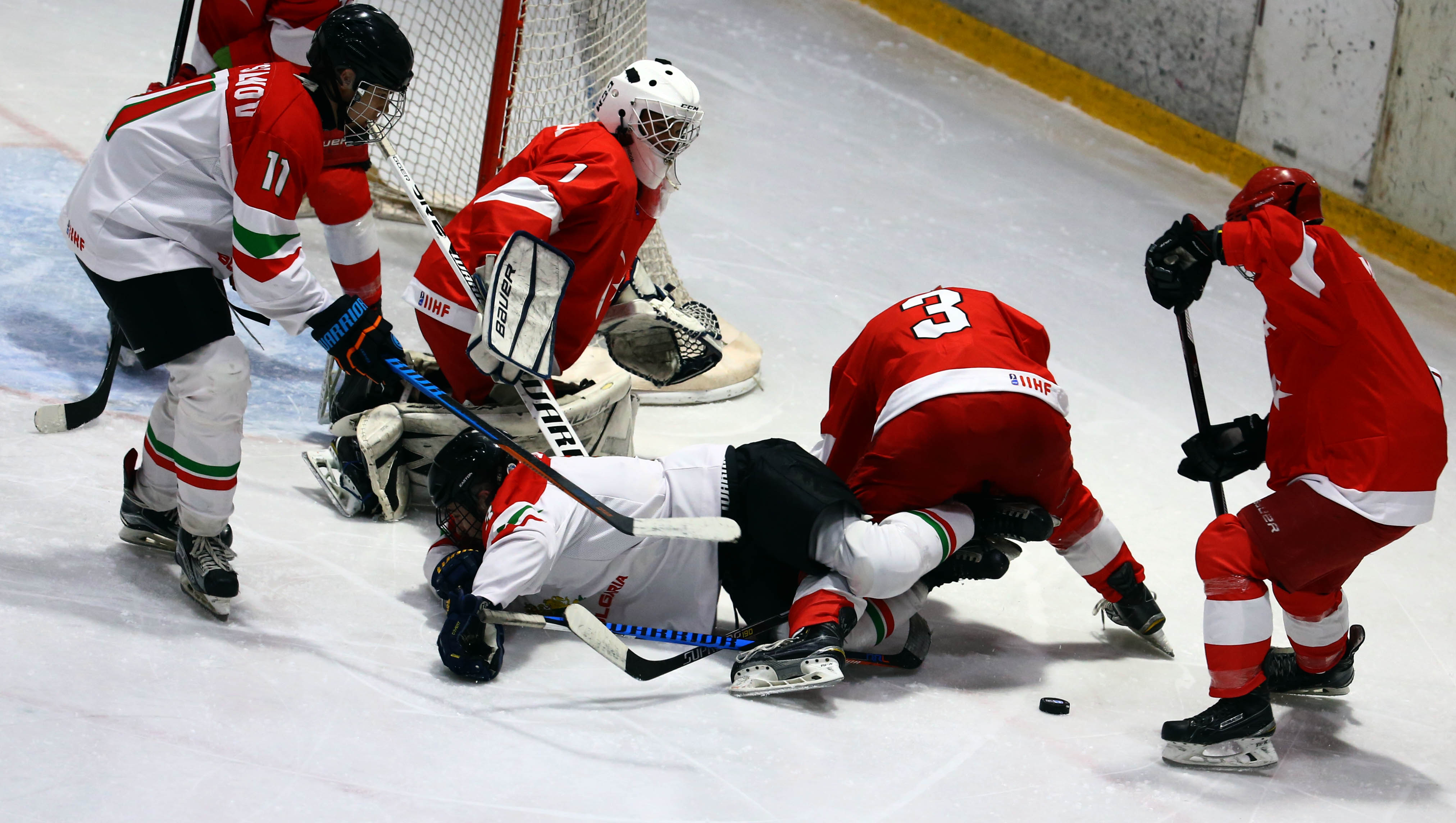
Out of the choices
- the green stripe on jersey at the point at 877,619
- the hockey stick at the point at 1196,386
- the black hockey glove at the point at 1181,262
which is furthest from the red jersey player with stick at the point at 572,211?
the hockey stick at the point at 1196,386

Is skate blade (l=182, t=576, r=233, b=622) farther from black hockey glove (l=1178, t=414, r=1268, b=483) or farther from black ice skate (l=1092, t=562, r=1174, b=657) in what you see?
black hockey glove (l=1178, t=414, r=1268, b=483)

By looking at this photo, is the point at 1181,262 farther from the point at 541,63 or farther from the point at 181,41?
the point at 181,41

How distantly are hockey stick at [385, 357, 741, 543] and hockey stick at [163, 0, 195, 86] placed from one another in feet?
4.39

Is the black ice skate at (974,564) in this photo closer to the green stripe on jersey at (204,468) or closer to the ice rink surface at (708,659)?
the ice rink surface at (708,659)

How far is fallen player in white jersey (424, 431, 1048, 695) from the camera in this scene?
8.50ft

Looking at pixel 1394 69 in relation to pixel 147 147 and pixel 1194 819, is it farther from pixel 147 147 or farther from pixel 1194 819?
pixel 147 147

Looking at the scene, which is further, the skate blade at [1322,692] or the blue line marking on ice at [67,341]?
the blue line marking on ice at [67,341]

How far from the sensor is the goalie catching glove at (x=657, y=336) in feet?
12.2

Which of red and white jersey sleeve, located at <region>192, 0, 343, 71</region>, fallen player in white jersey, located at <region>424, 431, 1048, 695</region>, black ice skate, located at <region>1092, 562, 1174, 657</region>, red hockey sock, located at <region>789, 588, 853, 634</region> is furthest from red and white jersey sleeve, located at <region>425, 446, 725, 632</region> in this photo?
red and white jersey sleeve, located at <region>192, 0, 343, 71</region>

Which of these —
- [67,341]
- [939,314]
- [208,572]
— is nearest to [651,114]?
[939,314]

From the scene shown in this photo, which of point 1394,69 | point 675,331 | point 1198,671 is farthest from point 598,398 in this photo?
point 1394,69

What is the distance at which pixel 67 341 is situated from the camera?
3797 millimetres

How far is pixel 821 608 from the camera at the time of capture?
2648 millimetres

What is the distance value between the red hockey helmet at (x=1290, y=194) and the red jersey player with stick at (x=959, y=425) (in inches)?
20.5
